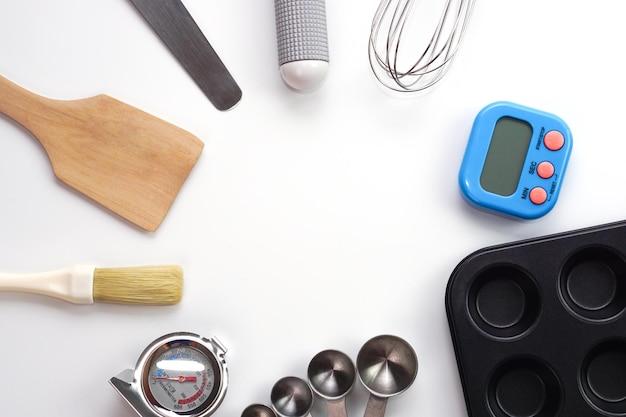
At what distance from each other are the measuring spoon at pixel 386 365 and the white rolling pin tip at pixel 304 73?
1.12 ft

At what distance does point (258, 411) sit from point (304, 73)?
1.45 ft

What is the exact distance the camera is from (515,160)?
102cm

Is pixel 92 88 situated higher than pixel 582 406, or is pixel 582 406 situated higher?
pixel 92 88

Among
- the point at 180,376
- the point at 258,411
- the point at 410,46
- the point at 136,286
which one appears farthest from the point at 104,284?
the point at 410,46

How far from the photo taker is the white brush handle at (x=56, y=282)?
1.02 metres

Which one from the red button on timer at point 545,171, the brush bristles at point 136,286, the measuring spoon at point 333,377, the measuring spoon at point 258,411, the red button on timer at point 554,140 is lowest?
the measuring spoon at point 258,411

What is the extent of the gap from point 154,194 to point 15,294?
0.23m

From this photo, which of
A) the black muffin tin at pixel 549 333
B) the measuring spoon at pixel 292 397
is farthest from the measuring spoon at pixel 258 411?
the black muffin tin at pixel 549 333

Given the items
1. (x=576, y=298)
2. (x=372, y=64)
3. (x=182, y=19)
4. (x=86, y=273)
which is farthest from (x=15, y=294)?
(x=576, y=298)

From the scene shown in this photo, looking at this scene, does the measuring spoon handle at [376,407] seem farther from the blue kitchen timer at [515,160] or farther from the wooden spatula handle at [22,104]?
the wooden spatula handle at [22,104]

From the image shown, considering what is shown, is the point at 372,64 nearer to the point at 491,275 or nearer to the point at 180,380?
the point at 491,275

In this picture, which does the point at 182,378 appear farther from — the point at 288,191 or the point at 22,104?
the point at 22,104

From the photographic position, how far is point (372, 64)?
1052mm

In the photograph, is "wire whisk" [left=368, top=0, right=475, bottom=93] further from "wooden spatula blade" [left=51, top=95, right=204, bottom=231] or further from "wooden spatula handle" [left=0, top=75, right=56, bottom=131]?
"wooden spatula handle" [left=0, top=75, right=56, bottom=131]
